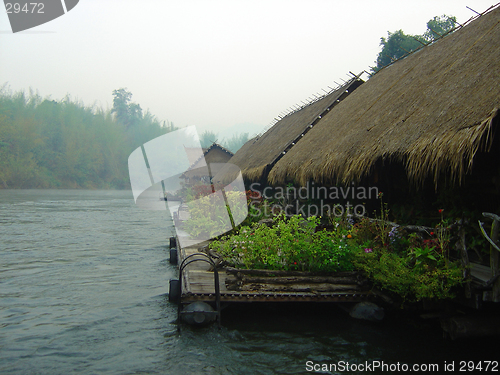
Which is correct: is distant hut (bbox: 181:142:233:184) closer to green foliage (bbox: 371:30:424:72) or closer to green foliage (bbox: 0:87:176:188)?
green foliage (bbox: 371:30:424:72)

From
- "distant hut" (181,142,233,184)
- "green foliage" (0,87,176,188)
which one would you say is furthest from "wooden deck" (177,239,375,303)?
"green foliage" (0,87,176,188)

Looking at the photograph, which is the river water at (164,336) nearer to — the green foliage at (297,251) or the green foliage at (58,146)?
the green foliage at (297,251)

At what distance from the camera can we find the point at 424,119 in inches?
261

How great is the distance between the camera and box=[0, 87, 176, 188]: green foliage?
55.8 m

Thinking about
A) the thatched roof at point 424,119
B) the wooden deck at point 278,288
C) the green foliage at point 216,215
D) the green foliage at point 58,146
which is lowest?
the wooden deck at point 278,288

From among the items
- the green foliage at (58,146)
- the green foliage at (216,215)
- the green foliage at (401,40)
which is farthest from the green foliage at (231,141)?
the green foliage at (216,215)

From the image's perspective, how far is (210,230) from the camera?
10914 mm

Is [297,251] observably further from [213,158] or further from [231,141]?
[231,141]

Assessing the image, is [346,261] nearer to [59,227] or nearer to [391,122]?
[391,122]

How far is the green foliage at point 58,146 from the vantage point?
183 feet

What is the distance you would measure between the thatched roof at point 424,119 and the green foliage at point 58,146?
179 ft

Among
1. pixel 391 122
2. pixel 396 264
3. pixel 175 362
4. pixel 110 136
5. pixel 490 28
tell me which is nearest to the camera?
pixel 175 362

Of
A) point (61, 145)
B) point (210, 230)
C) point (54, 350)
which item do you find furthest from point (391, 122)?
point (61, 145)

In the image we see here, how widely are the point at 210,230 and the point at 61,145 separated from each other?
63.1 meters
